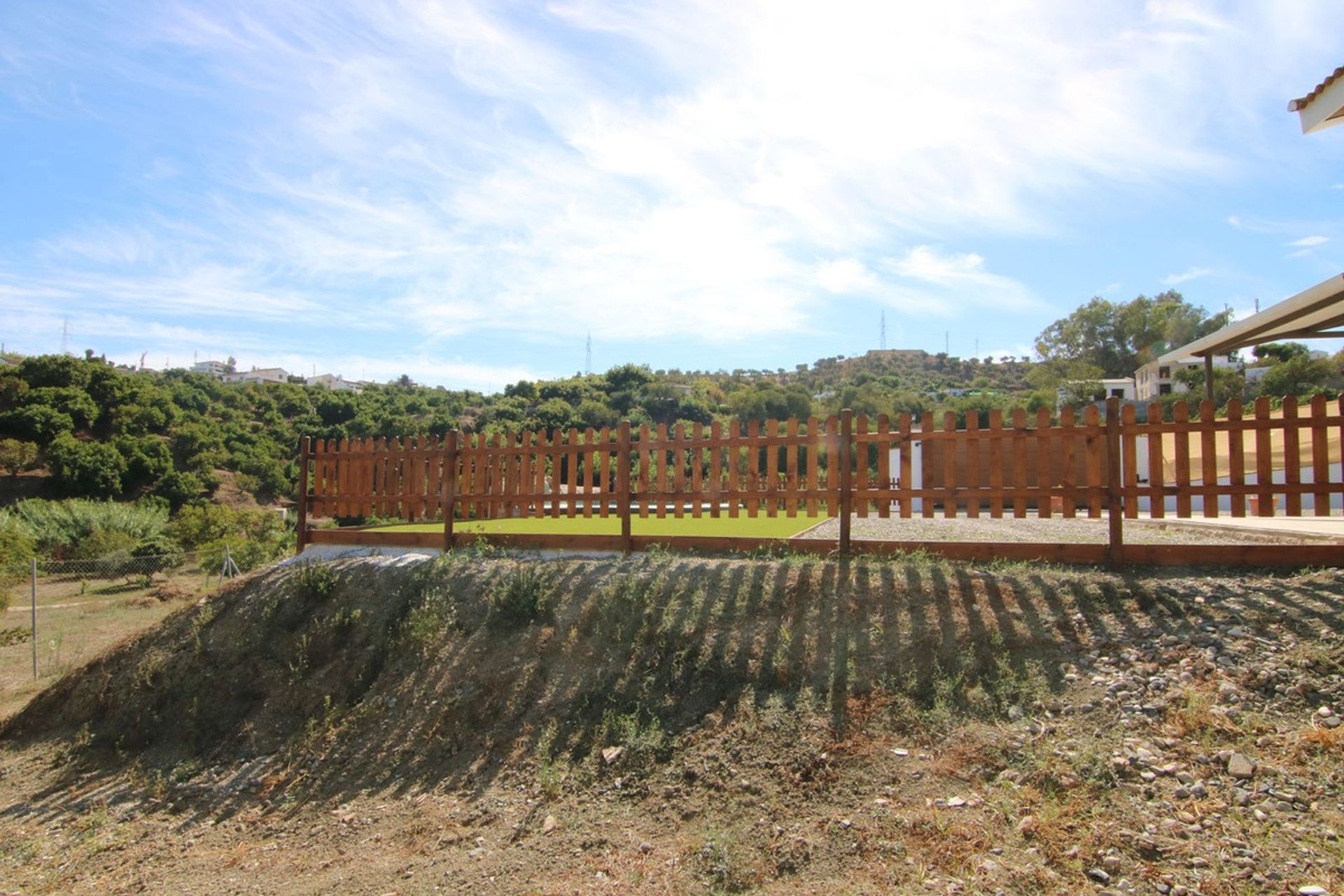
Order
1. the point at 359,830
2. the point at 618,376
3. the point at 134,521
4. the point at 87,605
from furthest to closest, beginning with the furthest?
the point at 618,376
the point at 134,521
the point at 87,605
the point at 359,830

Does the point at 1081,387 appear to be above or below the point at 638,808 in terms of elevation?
above

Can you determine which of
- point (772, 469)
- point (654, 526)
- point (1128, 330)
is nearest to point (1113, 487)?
point (772, 469)

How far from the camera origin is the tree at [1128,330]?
61125mm

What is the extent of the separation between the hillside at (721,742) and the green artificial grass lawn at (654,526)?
134 centimetres

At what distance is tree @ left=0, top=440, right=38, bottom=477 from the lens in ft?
135

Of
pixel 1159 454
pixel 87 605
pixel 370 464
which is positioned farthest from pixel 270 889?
pixel 87 605

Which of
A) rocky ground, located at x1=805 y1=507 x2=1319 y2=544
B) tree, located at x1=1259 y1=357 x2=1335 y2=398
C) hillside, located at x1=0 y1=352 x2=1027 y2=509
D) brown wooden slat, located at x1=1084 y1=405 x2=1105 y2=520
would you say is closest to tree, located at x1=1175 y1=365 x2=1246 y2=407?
tree, located at x1=1259 y1=357 x2=1335 y2=398

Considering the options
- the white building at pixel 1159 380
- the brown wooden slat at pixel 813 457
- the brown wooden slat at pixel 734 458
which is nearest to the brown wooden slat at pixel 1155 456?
the brown wooden slat at pixel 813 457

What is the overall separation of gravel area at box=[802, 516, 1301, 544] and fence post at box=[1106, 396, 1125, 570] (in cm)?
142

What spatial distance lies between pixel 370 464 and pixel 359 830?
5544 mm

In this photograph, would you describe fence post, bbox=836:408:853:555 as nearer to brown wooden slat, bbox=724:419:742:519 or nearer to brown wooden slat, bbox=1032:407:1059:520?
brown wooden slat, bbox=724:419:742:519

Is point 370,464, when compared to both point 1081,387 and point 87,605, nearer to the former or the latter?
point 87,605

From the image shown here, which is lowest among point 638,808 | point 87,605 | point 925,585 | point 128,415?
point 87,605

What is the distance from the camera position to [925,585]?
5867 mm
